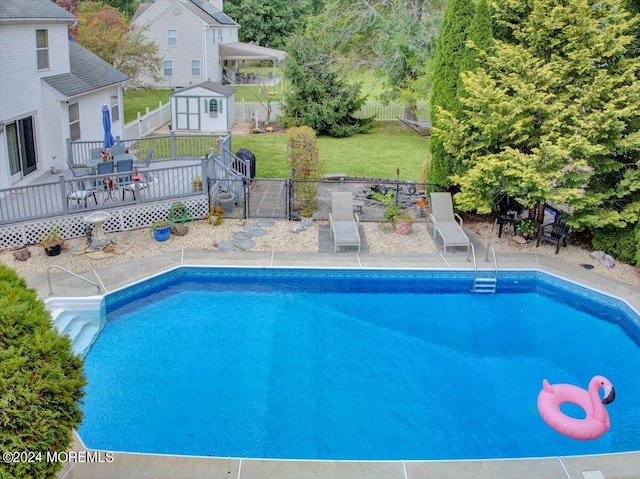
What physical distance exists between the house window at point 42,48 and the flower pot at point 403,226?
38.0ft

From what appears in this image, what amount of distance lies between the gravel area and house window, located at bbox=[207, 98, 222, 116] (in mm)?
13468

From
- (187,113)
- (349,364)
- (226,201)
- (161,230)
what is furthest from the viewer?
(187,113)

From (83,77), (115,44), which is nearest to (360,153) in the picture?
(83,77)

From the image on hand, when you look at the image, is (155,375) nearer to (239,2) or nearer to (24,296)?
(24,296)

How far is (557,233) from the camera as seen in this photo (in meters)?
14.6

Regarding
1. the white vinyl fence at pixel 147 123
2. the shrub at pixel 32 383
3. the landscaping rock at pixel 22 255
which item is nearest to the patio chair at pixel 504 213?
the landscaping rock at pixel 22 255

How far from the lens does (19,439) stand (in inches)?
209

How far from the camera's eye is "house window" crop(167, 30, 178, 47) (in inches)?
1604

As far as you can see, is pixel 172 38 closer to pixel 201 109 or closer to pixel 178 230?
pixel 201 109

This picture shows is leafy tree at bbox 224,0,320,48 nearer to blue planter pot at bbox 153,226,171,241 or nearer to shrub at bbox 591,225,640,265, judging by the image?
blue planter pot at bbox 153,226,171,241

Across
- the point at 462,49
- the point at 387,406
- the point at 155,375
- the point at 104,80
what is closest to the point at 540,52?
the point at 462,49

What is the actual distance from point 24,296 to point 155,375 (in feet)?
13.5

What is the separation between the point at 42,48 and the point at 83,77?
8.83ft

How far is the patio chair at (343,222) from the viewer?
14.0 metres
